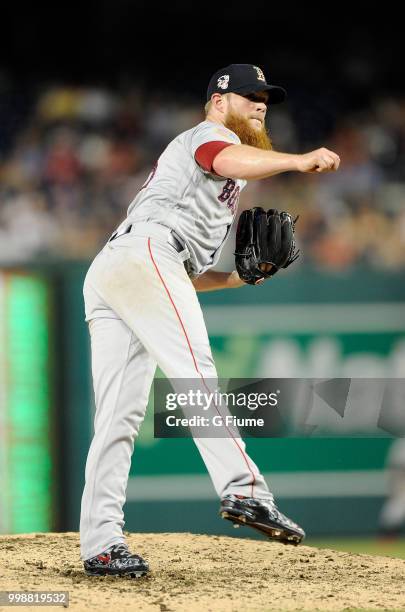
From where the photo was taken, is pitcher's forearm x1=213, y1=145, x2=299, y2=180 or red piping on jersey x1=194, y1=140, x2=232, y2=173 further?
red piping on jersey x1=194, y1=140, x2=232, y2=173

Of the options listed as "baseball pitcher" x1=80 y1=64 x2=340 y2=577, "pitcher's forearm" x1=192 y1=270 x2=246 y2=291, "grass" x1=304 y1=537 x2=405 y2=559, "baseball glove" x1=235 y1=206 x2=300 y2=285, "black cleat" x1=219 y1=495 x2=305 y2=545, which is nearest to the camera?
"black cleat" x1=219 y1=495 x2=305 y2=545

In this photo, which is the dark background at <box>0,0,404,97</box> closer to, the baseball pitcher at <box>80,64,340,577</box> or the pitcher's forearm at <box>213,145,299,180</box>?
the baseball pitcher at <box>80,64,340,577</box>

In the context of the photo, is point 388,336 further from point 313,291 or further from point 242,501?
point 242,501

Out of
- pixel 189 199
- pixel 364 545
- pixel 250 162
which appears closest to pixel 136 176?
pixel 364 545

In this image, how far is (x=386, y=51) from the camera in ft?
37.2

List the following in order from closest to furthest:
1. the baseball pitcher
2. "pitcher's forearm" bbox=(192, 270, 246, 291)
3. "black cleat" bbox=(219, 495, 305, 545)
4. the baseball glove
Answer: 1. "black cleat" bbox=(219, 495, 305, 545)
2. the baseball pitcher
3. the baseball glove
4. "pitcher's forearm" bbox=(192, 270, 246, 291)

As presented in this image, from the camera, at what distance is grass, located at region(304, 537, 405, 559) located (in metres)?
5.69

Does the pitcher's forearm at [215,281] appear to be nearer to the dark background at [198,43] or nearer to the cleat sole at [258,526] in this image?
the cleat sole at [258,526]

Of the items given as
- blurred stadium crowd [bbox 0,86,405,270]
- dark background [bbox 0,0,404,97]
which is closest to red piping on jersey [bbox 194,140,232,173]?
blurred stadium crowd [bbox 0,86,405,270]

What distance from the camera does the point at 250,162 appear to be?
3.11m

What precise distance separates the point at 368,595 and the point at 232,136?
1678 mm

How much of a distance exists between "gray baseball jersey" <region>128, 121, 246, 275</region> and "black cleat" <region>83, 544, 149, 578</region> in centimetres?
109

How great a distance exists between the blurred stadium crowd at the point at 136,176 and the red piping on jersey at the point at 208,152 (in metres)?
4.42

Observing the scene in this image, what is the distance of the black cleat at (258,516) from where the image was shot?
3164 mm
